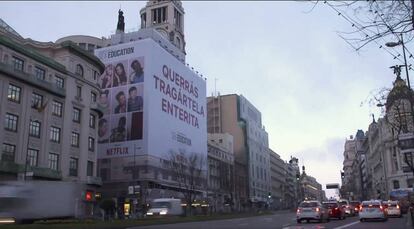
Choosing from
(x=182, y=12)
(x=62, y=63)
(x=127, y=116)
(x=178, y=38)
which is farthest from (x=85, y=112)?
(x=182, y=12)

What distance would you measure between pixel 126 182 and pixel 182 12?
6590 cm

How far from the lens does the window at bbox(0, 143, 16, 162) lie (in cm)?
5658

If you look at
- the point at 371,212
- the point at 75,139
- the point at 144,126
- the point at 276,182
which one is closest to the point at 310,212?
the point at 371,212

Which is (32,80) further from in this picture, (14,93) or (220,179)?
(220,179)

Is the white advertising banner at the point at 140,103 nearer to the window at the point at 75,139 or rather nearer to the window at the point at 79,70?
the window at the point at 79,70

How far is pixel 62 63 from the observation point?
234ft

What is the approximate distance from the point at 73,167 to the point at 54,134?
6117 mm

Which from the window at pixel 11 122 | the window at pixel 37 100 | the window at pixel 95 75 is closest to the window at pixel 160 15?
the window at pixel 95 75

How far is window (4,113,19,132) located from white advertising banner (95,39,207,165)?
2496 cm

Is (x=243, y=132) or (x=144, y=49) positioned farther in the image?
(x=243, y=132)

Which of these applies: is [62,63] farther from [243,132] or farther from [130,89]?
[243,132]

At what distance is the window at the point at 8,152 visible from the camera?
56584mm

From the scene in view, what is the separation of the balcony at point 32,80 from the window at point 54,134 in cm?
464

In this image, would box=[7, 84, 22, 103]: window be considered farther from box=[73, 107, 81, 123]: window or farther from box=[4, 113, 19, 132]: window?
box=[73, 107, 81, 123]: window
